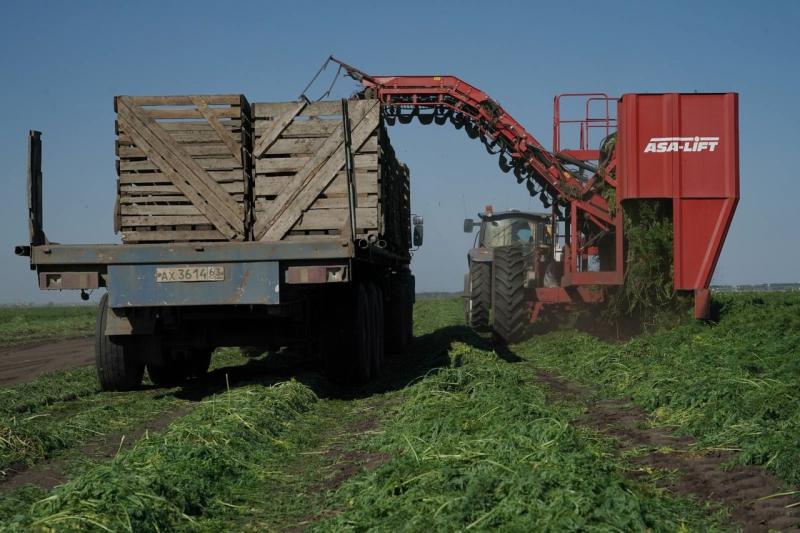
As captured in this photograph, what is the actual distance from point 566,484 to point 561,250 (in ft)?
41.6

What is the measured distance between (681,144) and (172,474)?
9.79 m

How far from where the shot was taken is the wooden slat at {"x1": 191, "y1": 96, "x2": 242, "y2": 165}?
9.20 meters

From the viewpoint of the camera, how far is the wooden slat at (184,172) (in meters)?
9.14

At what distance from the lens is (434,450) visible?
5508mm

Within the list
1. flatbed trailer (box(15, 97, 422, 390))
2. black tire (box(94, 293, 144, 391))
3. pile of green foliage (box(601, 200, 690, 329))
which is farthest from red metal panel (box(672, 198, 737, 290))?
black tire (box(94, 293, 144, 391))

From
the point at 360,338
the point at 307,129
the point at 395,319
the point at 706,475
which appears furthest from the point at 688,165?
the point at 706,475

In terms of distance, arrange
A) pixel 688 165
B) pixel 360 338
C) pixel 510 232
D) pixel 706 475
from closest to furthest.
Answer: pixel 706 475 < pixel 360 338 < pixel 688 165 < pixel 510 232

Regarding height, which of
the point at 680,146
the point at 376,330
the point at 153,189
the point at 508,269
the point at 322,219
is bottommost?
the point at 376,330

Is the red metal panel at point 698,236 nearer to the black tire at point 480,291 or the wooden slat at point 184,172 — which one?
the black tire at point 480,291

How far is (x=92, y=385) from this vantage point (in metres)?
10.6

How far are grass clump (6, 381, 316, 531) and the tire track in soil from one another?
8.65ft

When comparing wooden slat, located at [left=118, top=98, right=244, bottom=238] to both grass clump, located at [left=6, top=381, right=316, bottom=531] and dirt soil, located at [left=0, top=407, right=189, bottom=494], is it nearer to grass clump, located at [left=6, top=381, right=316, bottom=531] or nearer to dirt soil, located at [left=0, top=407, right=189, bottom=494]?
grass clump, located at [left=6, top=381, right=316, bottom=531]

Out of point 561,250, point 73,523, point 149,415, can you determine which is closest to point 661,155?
point 561,250

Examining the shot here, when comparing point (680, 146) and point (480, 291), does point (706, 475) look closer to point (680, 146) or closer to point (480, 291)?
point (680, 146)
